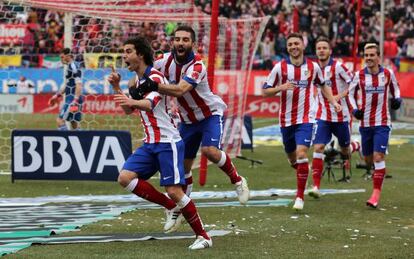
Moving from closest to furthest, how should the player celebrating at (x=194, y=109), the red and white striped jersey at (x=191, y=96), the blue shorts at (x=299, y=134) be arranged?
the player celebrating at (x=194, y=109) < the red and white striped jersey at (x=191, y=96) < the blue shorts at (x=299, y=134)

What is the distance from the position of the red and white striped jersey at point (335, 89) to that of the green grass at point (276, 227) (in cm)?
116

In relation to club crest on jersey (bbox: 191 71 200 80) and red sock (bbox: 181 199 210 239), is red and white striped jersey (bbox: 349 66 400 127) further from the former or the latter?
red sock (bbox: 181 199 210 239)

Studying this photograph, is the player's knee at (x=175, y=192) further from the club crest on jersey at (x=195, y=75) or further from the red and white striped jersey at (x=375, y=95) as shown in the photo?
the red and white striped jersey at (x=375, y=95)

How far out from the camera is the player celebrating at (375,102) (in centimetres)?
1305

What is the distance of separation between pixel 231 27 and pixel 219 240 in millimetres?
10948

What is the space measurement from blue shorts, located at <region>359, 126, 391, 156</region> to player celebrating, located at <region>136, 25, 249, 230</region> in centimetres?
256

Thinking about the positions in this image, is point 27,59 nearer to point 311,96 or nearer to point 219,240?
point 311,96

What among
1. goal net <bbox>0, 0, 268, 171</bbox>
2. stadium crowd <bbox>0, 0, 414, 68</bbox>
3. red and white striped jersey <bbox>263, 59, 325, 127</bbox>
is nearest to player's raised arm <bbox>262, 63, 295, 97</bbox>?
red and white striped jersey <bbox>263, 59, 325, 127</bbox>

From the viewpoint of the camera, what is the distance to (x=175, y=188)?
30.0 ft

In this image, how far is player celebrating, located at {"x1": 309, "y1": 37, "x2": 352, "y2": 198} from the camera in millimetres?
13992

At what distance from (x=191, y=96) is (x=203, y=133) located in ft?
1.53

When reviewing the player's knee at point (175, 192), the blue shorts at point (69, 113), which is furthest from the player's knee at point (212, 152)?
the blue shorts at point (69, 113)

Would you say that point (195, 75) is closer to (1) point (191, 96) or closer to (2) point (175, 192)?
(1) point (191, 96)

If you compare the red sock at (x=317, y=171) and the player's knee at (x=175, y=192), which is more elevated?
the player's knee at (x=175, y=192)
